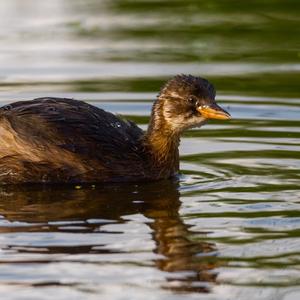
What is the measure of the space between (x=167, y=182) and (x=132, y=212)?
1291mm

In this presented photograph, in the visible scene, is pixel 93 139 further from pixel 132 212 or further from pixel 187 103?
pixel 132 212

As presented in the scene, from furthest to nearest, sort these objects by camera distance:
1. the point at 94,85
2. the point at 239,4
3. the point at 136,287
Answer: the point at 239,4
the point at 94,85
the point at 136,287

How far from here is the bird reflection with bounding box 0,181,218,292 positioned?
8.83m

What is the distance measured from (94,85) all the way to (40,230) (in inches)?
215

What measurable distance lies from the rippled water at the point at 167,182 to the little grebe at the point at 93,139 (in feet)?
0.57

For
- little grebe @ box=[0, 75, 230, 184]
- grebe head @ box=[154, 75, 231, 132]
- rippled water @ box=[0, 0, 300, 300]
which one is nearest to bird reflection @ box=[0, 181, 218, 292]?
rippled water @ box=[0, 0, 300, 300]

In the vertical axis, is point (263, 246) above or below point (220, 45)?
below

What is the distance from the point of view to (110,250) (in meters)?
9.20

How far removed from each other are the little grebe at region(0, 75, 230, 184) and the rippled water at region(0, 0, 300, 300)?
174mm

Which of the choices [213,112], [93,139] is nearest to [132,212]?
[93,139]

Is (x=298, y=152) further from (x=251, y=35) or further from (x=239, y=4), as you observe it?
(x=239, y=4)

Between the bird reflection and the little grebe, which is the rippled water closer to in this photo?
the bird reflection

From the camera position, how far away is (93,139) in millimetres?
11484

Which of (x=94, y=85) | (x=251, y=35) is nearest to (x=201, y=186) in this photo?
(x=94, y=85)
